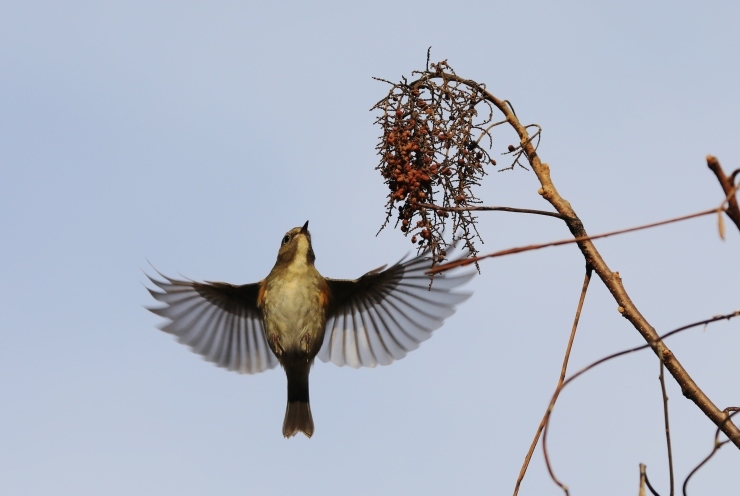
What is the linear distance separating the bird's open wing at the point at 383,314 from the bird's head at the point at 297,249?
375 millimetres

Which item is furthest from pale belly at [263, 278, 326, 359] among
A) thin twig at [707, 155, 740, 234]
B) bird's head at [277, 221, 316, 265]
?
thin twig at [707, 155, 740, 234]

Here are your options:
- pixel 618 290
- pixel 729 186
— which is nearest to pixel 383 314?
pixel 618 290

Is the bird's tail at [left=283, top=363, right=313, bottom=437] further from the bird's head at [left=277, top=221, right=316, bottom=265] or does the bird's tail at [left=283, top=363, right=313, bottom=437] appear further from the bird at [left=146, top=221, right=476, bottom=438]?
A: the bird's head at [left=277, top=221, right=316, bottom=265]

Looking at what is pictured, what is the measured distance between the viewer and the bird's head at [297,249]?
7551 millimetres

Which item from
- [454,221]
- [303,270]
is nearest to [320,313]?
[303,270]

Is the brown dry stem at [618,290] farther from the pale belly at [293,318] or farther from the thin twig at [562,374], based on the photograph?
the pale belly at [293,318]

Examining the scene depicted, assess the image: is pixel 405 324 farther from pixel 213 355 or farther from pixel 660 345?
pixel 660 345

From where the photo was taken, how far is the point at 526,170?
354 cm

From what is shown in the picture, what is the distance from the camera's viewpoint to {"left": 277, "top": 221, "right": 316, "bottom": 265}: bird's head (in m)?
7.55

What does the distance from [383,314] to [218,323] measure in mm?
1549

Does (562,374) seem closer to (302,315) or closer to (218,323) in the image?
(302,315)

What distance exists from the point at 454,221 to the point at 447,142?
353 millimetres

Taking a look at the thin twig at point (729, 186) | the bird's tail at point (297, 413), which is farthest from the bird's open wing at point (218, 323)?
the thin twig at point (729, 186)

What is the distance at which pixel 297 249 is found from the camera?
761 centimetres
